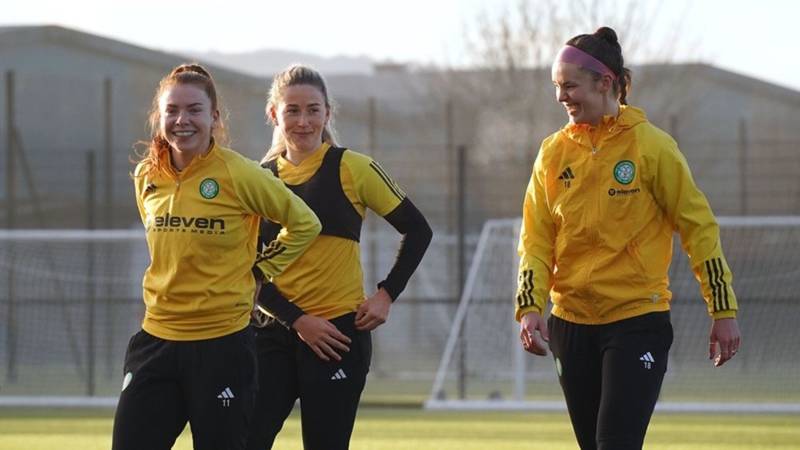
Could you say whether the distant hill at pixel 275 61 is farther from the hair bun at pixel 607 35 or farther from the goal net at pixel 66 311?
the hair bun at pixel 607 35

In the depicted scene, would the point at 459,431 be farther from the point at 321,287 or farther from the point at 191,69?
the point at 191,69

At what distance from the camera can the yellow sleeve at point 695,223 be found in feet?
19.1

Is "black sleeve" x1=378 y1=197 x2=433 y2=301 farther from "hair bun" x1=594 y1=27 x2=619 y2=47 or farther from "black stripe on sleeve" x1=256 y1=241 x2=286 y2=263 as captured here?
"hair bun" x1=594 y1=27 x2=619 y2=47

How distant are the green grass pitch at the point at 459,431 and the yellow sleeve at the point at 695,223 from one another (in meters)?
5.32

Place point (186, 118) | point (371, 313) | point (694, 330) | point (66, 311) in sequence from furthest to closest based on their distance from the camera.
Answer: point (66, 311) < point (694, 330) < point (371, 313) < point (186, 118)

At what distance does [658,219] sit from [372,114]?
1826 centimetres

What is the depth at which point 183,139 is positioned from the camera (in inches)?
221

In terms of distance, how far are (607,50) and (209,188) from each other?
152 centimetres

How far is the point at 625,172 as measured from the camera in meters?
5.85

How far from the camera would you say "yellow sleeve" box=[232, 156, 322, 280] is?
5660 millimetres

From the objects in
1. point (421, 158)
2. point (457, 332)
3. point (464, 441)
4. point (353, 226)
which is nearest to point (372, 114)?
point (421, 158)

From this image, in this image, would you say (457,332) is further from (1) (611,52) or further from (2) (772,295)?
(1) (611,52)

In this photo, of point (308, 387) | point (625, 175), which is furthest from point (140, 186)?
point (625, 175)

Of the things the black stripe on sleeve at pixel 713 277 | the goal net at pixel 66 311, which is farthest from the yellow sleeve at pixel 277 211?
the goal net at pixel 66 311
